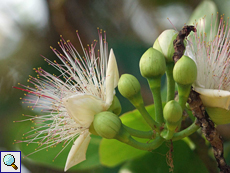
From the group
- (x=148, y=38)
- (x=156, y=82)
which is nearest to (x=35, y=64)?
(x=148, y=38)

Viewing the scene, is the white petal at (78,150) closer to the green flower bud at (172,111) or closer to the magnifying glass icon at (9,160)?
the green flower bud at (172,111)

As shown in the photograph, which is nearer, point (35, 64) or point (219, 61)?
point (219, 61)

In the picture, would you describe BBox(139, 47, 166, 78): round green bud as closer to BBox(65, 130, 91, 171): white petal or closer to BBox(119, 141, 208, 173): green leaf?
BBox(65, 130, 91, 171): white petal

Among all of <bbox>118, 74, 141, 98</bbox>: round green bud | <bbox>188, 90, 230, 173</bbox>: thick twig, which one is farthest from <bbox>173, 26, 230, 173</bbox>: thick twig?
<bbox>118, 74, 141, 98</bbox>: round green bud

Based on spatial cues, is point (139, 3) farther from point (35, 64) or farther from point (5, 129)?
point (5, 129)

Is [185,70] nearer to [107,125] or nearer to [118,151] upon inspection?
[107,125]

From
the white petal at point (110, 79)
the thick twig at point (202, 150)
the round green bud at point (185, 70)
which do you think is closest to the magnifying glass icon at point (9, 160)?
the white petal at point (110, 79)

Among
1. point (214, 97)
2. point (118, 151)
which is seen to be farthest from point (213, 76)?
point (118, 151)
